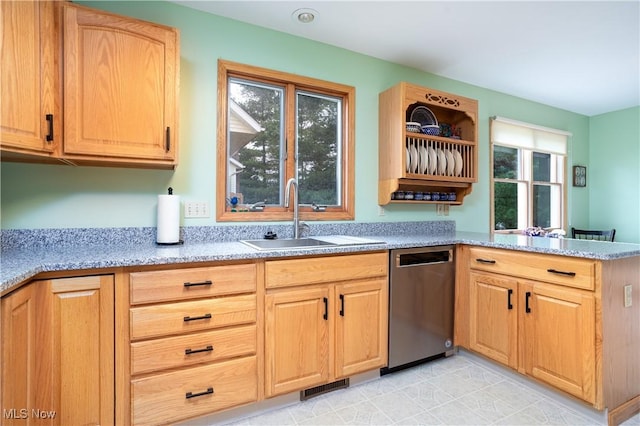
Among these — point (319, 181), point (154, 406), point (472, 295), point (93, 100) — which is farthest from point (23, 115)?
point (472, 295)

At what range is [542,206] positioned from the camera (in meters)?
4.13

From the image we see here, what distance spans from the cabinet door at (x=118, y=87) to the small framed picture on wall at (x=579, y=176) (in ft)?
15.7

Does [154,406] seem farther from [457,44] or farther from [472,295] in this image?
[457,44]

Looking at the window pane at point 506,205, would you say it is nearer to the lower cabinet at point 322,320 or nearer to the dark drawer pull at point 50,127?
the lower cabinet at point 322,320

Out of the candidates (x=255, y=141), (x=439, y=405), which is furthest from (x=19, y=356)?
(x=439, y=405)

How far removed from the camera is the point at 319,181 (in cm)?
268

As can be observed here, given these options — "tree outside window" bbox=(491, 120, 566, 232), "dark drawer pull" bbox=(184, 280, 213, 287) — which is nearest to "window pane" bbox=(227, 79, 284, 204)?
"dark drawer pull" bbox=(184, 280, 213, 287)

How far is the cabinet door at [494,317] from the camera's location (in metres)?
2.12

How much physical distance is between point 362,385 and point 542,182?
136 inches

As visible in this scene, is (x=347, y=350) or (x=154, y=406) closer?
(x=154, y=406)

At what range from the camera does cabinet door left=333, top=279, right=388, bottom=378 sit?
6.54 feet

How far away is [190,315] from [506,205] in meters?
3.55

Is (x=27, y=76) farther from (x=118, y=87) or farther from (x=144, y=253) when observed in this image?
(x=144, y=253)

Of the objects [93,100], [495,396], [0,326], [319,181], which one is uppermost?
[93,100]
